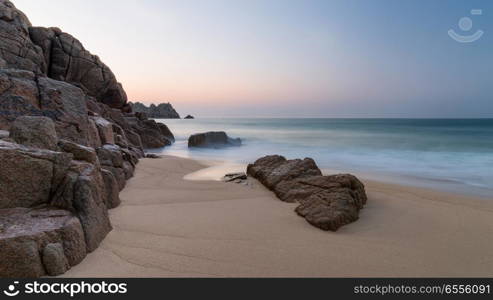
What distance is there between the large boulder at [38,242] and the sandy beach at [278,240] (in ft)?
0.63

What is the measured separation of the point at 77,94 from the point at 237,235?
4787 millimetres

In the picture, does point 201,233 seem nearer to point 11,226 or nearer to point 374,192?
point 11,226

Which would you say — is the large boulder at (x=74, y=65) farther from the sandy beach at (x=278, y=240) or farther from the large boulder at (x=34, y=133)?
the sandy beach at (x=278, y=240)

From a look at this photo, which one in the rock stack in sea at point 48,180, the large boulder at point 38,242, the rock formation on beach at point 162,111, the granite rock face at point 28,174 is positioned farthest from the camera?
the rock formation on beach at point 162,111

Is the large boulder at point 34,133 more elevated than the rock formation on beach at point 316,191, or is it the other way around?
the large boulder at point 34,133

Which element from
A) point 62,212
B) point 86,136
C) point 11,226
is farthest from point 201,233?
point 86,136

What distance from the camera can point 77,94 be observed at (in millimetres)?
6340

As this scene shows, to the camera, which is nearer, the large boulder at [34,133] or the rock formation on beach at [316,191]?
the large boulder at [34,133]

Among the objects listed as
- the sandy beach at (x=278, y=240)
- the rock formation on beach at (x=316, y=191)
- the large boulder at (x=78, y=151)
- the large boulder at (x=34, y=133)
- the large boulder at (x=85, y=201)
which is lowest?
the sandy beach at (x=278, y=240)

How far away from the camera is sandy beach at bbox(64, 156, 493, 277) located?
10.5 ft

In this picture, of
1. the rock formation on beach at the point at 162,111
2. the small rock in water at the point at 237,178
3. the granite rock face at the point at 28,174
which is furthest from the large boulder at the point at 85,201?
the rock formation on beach at the point at 162,111

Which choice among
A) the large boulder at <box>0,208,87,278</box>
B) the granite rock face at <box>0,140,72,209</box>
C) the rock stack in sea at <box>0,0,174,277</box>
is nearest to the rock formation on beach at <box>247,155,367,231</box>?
the rock stack in sea at <box>0,0,174,277</box>

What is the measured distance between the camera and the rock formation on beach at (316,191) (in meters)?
4.66

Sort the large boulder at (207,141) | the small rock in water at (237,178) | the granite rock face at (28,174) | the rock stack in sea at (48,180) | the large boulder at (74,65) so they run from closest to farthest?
the rock stack in sea at (48,180) < the granite rock face at (28,174) < the small rock in water at (237,178) < the large boulder at (74,65) < the large boulder at (207,141)
